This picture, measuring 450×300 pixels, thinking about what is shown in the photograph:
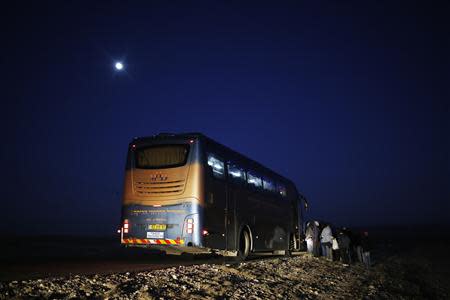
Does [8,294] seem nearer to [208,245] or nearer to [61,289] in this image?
[61,289]

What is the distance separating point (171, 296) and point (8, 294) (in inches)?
103

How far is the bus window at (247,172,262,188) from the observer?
1553 centimetres

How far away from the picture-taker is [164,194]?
12156 mm

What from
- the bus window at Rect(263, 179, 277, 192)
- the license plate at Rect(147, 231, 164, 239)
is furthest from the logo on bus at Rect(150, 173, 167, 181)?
the bus window at Rect(263, 179, 277, 192)

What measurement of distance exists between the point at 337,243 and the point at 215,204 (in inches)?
273

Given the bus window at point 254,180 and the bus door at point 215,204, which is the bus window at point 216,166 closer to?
the bus door at point 215,204

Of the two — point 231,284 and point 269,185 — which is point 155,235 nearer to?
point 231,284

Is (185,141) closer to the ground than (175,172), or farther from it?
farther from it

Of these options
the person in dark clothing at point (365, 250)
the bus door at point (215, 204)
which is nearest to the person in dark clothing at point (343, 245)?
the person in dark clothing at point (365, 250)

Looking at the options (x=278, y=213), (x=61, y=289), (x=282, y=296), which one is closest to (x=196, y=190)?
(x=282, y=296)

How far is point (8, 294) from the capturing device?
6.22m

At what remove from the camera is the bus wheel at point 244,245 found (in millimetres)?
14336

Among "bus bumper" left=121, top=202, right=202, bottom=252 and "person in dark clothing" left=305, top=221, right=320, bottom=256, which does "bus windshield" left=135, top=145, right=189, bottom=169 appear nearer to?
"bus bumper" left=121, top=202, right=202, bottom=252

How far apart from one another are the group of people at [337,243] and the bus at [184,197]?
4208 millimetres
